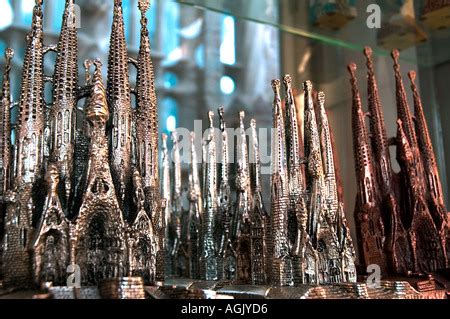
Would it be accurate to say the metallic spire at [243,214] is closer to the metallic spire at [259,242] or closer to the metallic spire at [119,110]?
the metallic spire at [259,242]

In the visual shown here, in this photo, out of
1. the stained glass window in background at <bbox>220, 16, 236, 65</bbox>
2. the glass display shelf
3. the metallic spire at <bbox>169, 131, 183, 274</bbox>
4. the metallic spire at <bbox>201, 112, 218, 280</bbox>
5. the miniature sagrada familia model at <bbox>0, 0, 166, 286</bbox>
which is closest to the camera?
the miniature sagrada familia model at <bbox>0, 0, 166, 286</bbox>

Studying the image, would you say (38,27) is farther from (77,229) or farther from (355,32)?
(355,32)

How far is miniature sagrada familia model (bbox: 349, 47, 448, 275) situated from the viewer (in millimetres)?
6289

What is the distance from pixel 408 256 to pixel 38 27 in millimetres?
4303

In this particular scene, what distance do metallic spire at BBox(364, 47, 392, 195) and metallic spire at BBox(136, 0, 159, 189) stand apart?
279cm

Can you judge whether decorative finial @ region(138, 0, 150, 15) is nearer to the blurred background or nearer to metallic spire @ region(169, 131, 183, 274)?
the blurred background

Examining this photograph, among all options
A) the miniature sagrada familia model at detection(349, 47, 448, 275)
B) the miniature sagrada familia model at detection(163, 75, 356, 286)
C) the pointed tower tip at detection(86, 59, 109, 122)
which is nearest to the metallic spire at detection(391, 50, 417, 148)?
the miniature sagrada familia model at detection(349, 47, 448, 275)

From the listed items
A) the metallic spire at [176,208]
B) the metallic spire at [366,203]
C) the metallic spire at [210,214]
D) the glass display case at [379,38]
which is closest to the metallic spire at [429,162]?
the metallic spire at [366,203]

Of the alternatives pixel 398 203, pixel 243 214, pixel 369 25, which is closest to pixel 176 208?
pixel 243 214

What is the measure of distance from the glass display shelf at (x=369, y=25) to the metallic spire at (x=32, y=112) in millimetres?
3753

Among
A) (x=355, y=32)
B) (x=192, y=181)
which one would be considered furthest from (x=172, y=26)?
(x=192, y=181)

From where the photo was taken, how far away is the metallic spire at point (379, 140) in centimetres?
668

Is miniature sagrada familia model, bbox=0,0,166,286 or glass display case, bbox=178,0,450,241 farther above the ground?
glass display case, bbox=178,0,450,241
